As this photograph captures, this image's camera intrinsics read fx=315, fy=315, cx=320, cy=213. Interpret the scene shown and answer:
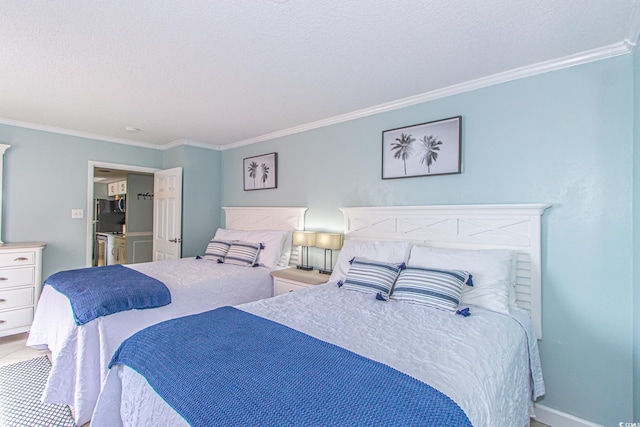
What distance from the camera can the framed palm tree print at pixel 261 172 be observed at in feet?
13.5

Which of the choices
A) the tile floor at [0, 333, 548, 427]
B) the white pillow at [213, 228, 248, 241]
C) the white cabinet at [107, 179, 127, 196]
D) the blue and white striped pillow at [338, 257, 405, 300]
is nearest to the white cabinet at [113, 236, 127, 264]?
the white cabinet at [107, 179, 127, 196]

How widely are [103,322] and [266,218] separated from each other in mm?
2274

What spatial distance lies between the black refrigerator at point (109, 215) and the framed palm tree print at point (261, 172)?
13.8 ft

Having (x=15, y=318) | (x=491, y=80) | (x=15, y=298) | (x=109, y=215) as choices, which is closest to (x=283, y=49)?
(x=491, y=80)

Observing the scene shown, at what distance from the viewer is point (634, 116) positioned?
1.87 m

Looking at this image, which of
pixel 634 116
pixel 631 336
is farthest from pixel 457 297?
pixel 634 116

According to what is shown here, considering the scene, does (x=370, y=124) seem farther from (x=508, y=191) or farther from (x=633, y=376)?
(x=633, y=376)

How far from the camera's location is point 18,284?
3336 millimetres

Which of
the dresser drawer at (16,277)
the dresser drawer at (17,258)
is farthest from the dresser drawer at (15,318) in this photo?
the dresser drawer at (17,258)

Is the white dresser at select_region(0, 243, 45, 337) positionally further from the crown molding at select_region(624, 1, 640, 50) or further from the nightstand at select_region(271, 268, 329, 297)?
the crown molding at select_region(624, 1, 640, 50)

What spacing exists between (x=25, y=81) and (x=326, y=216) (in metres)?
2.85

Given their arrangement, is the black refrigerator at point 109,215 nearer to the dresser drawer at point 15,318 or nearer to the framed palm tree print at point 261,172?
the dresser drawer at point 15,318

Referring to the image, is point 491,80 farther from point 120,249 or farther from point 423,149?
point 120,249

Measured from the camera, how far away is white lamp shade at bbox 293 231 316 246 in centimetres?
336
